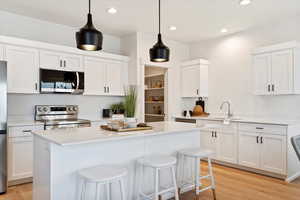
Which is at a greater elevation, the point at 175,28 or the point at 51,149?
the point at 175,28

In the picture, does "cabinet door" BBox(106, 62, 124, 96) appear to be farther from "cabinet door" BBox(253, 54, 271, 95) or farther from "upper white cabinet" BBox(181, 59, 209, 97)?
A: "cabinet door" BBox(253, 54, 271, 95)

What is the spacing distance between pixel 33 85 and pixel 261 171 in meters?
4.18

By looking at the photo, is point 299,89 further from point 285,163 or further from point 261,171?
point 261,171

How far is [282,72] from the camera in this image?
3902 millimetres

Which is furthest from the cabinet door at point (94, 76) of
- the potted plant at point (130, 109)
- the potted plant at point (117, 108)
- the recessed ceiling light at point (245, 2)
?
the recessed ceiling light at point (245, 2)

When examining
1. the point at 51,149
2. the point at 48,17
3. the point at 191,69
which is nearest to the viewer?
the point at 51,149

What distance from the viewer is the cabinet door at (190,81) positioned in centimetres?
532

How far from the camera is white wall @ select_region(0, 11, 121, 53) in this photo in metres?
3.81

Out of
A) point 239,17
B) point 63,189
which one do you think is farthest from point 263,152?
point 63,189

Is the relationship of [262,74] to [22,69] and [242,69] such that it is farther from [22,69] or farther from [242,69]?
[22,69]

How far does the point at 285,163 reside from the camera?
355cm

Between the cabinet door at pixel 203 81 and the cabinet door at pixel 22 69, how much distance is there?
3.47m

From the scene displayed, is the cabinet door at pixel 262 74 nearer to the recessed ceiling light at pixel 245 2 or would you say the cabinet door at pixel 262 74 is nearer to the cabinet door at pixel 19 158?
the recessed ceiling light at pixel 245 2

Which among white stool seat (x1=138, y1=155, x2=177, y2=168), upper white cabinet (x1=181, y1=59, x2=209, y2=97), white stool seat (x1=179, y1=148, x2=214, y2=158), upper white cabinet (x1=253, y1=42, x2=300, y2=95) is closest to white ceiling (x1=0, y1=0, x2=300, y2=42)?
upper white cabinet (x1=253, y1=42, x2=300, y2=95)
